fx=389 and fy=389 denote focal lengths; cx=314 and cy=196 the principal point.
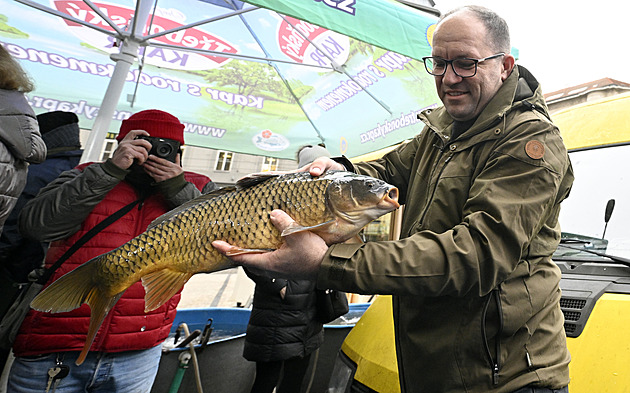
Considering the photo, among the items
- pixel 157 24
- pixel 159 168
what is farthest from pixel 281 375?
pixel 157 24

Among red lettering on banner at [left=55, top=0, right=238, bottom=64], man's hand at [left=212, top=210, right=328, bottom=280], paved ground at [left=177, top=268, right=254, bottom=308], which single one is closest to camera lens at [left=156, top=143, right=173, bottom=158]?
man's hand at [left=212, top=210, right=328, bottom=280]

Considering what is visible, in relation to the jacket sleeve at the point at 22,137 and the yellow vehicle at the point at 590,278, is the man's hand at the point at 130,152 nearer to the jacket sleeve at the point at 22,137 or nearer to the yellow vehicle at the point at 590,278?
the jacket sleeve at the point at 22,137

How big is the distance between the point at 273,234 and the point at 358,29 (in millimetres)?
1998

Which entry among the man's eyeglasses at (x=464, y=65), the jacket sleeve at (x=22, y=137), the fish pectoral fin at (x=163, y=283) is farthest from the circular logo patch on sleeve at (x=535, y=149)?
the jacket sleeve at (x=22, y=137)

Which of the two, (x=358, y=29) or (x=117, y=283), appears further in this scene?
(x=358, y=29)

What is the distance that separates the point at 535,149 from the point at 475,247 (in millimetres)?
423

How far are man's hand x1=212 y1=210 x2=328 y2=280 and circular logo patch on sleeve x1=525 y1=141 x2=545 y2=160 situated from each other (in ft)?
2.48

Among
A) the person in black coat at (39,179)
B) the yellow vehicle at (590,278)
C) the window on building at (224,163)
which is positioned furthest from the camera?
the window on building at (224,163)

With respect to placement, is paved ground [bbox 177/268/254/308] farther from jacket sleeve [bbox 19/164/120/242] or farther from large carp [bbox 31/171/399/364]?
large carp [bbox 31/171/399/364]

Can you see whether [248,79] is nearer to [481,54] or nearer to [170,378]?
[170,378]

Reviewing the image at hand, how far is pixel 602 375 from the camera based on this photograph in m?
1.75

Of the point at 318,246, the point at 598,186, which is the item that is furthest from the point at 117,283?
the point at 598,186

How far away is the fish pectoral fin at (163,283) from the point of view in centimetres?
151

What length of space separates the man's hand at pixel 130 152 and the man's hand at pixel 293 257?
4.04 feet
